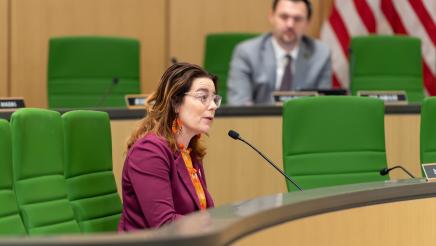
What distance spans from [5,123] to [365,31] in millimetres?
5083

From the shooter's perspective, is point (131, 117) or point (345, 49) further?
point (345, 49)

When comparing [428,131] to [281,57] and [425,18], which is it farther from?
[425,18]

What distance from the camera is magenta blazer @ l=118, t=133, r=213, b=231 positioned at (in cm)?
332

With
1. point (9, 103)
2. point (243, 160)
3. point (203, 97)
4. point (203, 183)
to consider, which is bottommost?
point (243, 160)

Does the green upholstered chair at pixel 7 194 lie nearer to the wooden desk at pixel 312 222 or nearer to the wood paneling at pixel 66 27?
the wooden desk at pixel 312 222

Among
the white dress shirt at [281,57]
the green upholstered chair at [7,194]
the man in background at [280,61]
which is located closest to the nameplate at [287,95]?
the man in background at [280,61]

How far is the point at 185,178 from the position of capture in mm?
3549

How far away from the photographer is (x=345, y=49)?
7.66 m

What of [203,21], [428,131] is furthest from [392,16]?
[428,131]

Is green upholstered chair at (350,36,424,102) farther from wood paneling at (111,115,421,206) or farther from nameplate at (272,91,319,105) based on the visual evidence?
wood paneling at (111,115,421,206)

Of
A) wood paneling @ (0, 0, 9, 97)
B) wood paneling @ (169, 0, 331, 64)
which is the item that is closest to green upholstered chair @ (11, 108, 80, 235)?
wood paneling @ (0, 0, 9, 97)

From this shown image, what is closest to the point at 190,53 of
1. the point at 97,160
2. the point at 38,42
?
the point at 38,42

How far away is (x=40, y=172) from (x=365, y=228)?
1.04m

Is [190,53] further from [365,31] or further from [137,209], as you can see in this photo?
[137,209]
